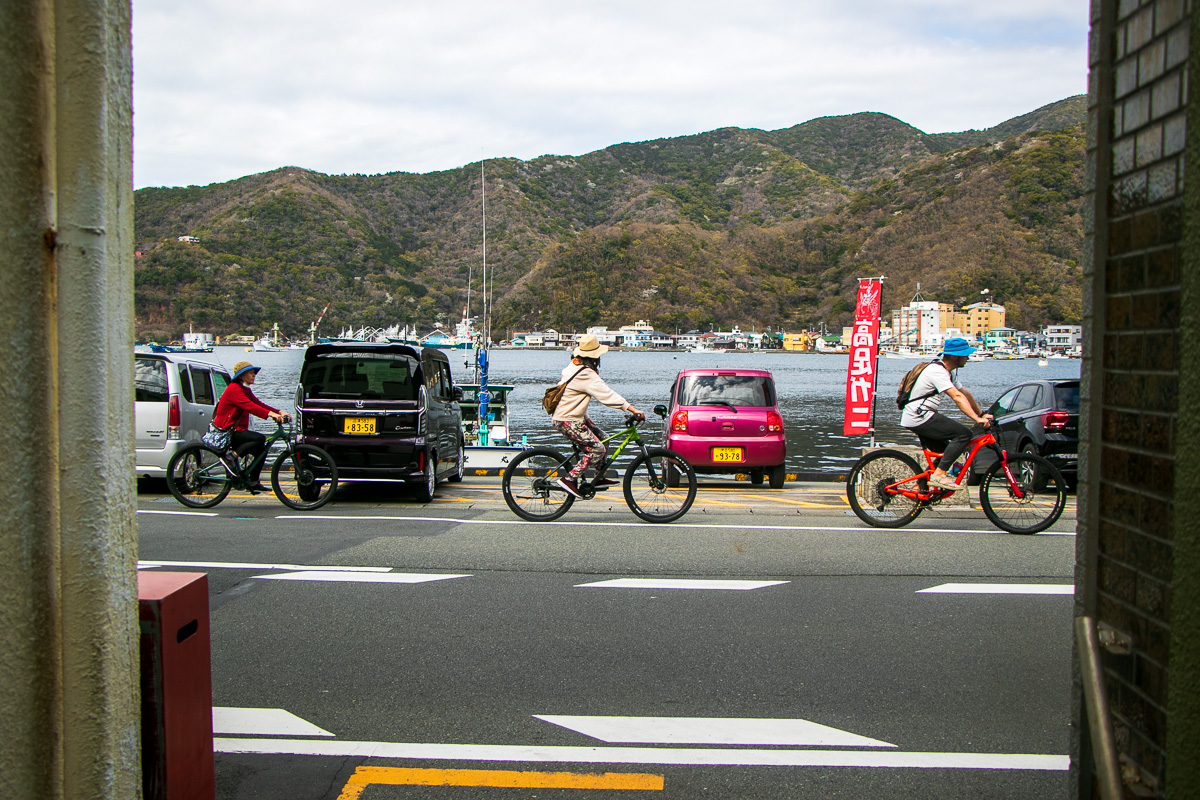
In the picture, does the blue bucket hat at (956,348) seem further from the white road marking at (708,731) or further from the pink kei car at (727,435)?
the white road marking at (708,731)

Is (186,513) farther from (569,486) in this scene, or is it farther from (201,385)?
(569,486)

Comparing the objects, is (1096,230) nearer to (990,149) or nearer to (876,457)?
(876,457)

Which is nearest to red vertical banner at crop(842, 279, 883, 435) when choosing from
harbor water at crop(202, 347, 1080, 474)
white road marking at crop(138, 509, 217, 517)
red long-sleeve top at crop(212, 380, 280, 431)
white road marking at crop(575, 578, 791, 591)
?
harbor water at crop(202, 347, 1080, 474)

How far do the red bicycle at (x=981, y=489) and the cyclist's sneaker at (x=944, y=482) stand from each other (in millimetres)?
36

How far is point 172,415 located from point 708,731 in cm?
1029

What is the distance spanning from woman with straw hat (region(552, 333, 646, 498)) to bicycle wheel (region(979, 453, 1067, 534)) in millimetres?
3589

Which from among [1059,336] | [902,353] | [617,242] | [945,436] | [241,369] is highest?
[617,242]

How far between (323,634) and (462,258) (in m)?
117

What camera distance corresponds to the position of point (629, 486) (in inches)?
374

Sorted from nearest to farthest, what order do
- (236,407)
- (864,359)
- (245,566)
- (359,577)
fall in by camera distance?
(359,577) < (245,566) < (236,407) < (864,359)

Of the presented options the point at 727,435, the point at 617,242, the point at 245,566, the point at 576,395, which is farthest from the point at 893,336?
the point at 245,566

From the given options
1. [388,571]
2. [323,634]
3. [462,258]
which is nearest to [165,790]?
[323,634]

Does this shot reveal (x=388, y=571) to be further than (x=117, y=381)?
Yes

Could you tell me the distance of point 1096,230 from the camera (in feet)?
8.04
